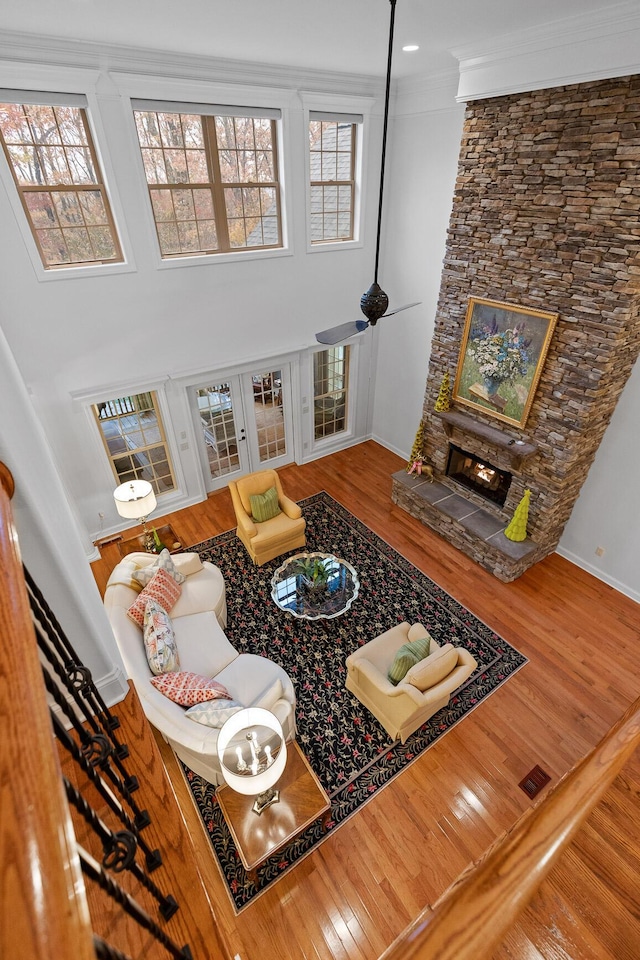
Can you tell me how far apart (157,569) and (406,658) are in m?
2.44

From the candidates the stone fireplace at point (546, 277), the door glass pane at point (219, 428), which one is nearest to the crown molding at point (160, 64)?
the stone fireplace at point (546, 277)

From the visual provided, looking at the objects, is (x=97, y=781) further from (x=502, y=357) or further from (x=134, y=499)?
(x=502, y=357)

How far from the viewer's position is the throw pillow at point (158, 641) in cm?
369

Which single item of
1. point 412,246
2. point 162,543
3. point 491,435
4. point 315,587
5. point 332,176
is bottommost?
point 162,543

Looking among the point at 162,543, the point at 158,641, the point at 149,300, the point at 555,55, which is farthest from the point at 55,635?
the point at 555,55

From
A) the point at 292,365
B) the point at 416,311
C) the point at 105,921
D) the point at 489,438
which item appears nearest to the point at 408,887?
the point at 105,921

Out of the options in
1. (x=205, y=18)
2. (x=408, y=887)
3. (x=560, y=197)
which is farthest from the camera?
(x=560, y=197)

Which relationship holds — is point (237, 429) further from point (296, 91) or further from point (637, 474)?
point (637, 474)

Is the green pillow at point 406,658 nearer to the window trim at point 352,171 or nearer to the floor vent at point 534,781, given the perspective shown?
the floor vent at point 534,781

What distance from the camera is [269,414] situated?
279 inches

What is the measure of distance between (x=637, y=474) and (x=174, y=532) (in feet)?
17.7

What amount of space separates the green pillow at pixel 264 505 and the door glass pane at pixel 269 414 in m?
1.61

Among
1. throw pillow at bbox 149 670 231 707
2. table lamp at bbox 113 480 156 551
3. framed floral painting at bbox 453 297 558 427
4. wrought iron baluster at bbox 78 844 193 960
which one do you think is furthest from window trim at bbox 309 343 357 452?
wrought iron baluster at bbox 78 844 193 960

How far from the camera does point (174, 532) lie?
601cm
